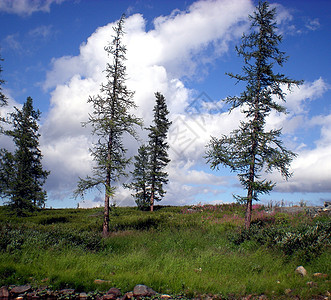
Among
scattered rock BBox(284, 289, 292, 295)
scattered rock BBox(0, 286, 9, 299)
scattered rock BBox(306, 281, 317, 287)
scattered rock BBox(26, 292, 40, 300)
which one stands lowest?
scattered rock BBox(284, 289, 292, 295)

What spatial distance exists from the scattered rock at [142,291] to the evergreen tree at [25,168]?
2584 cm

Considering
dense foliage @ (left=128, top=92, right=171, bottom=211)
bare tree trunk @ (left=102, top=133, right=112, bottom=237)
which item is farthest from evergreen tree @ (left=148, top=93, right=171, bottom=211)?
bare tree trunk @ (left=102, top=133, right=112, bottom=237)

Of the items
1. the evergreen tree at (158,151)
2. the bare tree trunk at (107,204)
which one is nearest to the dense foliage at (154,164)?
the evergreen tree at (158,151)

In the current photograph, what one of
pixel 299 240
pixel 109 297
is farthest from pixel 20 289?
pixel 299 240

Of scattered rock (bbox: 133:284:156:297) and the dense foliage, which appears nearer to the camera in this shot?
scattered rock (bbox: 133:284:156:297)

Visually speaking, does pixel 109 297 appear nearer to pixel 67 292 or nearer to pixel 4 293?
pixel 67 292

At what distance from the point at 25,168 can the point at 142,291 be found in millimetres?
29124

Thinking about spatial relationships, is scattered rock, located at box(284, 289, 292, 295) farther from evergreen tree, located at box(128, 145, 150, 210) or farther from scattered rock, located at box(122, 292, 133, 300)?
evergreen tree, located at box(128, 145, 150, 210)

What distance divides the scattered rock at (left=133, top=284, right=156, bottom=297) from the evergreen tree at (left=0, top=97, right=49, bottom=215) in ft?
84.8

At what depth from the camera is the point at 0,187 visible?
26.6m

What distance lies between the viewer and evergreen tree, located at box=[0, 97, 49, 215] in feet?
98.9

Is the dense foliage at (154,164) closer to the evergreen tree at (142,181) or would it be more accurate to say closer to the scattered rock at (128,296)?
the evergreen tree at (142,181)

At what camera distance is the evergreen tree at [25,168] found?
30.2 meters

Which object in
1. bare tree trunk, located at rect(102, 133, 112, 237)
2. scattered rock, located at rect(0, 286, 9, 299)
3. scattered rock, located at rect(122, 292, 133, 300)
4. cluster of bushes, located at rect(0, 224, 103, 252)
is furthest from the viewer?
bare tree trunk, located at rect(102, 133, 112, 237)
